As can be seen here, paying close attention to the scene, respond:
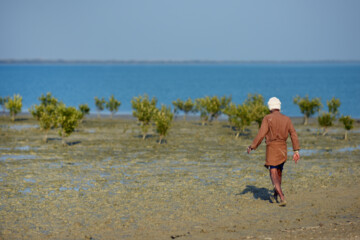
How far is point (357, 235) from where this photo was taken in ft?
24.7

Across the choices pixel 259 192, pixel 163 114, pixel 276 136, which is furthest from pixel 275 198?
Result: pixel 163 114

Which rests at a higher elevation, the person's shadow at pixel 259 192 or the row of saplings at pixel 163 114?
the row of saplings at pixel 163 114

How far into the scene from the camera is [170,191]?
12023 mm

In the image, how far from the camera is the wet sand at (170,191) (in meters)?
8.74

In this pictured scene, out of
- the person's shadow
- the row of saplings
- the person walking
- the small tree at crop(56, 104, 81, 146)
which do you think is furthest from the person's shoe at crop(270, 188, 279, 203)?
the small tree at crop(56, 104, 81, 146)

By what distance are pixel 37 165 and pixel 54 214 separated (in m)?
6.19

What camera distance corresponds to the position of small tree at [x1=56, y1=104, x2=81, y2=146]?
828 inches

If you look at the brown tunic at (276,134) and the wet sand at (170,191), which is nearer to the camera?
the wet sand at (170,191)

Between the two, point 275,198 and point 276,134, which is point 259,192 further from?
point 276,134

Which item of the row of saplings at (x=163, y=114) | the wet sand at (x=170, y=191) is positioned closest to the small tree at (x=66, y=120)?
the row of saplings at (x=163, y=114)

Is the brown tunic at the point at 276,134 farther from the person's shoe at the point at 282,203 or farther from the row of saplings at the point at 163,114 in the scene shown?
the row of saplings at the point at 163,114

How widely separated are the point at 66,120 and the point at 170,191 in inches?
419

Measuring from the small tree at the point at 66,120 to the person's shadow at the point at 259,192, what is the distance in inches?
429

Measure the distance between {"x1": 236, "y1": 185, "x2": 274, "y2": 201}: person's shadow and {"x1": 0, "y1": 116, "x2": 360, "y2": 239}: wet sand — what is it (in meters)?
0.05
